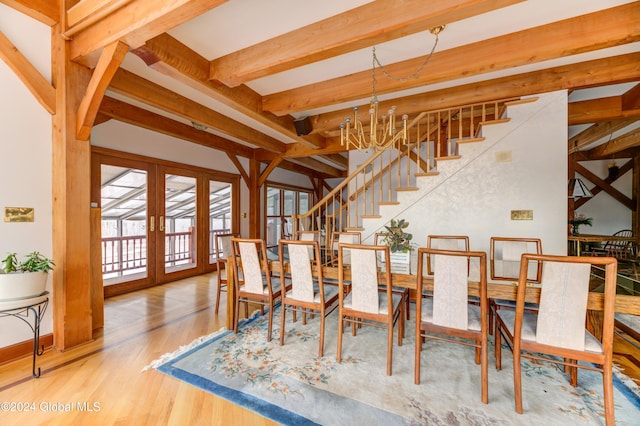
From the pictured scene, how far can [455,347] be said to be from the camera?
237cm

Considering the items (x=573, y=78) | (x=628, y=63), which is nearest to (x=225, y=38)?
(x=573, y=78)

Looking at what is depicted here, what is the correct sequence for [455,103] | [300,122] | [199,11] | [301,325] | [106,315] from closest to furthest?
[199,11]
[301,325]
[106,315]
[455,103]
[300,122]

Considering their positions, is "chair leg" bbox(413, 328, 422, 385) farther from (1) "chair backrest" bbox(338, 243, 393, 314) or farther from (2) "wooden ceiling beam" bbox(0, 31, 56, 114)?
(2) "wooden ceiling beam" bbox(0, 31, 56, 114)

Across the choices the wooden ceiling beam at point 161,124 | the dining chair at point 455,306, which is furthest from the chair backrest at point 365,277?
the wooden ceiling beam at point 161,124

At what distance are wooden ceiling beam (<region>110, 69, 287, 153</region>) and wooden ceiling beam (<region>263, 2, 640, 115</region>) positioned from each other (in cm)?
184

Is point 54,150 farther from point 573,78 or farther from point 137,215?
point 573,78

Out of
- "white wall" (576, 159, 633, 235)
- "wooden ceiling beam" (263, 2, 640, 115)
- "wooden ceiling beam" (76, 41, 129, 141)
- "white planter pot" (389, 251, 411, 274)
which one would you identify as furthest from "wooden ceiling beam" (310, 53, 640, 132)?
"white wall" (576, 159, 633, 235)

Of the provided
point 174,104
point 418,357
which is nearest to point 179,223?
point 174,104

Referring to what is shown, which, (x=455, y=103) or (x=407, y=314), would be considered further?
(x=455, y=103)

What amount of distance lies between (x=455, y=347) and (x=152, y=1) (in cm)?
362

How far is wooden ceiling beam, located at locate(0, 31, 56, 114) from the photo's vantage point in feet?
6.73

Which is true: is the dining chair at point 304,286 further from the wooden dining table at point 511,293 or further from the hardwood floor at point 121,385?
the hardwood floor at point 121,385

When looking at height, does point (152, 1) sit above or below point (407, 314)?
above

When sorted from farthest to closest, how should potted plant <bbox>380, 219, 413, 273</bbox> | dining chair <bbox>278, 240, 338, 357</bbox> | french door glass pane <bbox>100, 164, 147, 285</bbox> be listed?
french door glass pane <bbox>100, 164, 147, 285</bbox> → potted plant <bbox>380, 219, 413, 273</bbox> → dining chair <bbox>278, 240, 338, 357</bbox>
